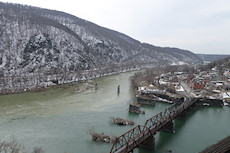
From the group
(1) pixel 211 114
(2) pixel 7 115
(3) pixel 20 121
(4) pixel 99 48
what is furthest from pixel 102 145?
(4) pixel 99 48

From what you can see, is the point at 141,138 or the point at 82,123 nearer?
the point at 141,138

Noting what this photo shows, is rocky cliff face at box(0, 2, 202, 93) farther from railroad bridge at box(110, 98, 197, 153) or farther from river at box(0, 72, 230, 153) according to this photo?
railroad bridge at box(110, 98, 197, 153)

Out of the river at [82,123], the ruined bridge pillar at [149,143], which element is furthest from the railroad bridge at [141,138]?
the river at [82,123]

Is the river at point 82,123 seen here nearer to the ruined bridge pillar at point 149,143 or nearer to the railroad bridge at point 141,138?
the ruined bridge pillar at point 149,143

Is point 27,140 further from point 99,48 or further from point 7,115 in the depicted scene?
point 99,48

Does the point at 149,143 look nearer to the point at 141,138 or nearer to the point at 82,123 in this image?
the point at 141,138

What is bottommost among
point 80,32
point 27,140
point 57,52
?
point 27,140

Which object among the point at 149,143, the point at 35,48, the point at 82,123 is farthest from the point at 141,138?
the point at 35,48

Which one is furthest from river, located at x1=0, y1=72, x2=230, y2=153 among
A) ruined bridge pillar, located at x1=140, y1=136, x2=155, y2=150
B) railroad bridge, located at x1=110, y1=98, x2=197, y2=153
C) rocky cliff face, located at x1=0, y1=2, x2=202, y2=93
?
rocky cliff face, located at x1=0, y1=2, x2=202, y2=93
